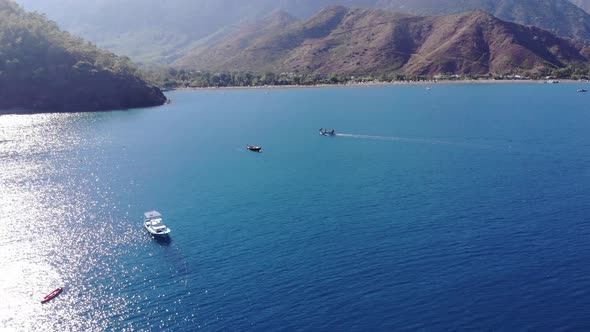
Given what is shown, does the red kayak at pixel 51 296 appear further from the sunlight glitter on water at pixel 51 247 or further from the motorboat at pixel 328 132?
the motorboat at pixel 328 132

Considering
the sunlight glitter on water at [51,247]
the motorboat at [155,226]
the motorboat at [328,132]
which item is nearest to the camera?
the sunlight glitter on water at [51,247]

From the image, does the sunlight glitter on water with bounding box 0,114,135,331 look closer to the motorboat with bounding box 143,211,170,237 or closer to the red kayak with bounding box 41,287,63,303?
the red kayak with bounding box 41,287,63,303

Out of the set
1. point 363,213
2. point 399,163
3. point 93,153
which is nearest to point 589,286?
point 363,213

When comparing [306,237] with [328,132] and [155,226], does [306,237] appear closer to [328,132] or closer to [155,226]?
[155,226]

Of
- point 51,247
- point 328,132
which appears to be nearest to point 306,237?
point 51,247

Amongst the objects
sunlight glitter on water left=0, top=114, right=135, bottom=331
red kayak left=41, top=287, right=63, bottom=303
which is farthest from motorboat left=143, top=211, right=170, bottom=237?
red kayak left=41, top=287, right=63, bottom=303

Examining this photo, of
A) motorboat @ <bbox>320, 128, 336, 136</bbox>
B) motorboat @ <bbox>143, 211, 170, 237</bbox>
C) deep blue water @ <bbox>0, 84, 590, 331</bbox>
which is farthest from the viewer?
motorboat @ <bbox>320, 128, 336, 136</bbox>

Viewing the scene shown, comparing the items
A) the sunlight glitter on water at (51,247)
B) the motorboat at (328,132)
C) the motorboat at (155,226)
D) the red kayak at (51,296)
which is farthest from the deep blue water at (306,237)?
the motorboat at (328,132)
